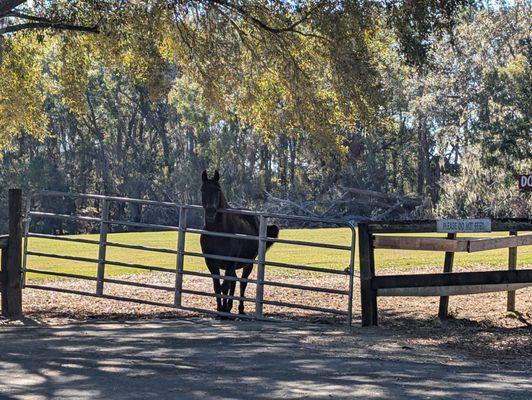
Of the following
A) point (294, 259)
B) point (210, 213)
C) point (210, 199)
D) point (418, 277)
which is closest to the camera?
point (418, 277)

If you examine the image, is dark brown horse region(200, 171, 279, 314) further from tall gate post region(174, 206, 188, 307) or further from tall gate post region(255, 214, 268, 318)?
tall gate post region(255, 214, 268, 318)

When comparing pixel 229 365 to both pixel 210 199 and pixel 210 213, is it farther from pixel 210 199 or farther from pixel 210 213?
pixel 210 199

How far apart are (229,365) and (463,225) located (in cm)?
451

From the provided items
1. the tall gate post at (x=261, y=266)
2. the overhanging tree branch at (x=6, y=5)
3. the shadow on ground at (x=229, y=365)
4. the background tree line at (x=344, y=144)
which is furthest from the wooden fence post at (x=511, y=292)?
the background tree line at (x=344, y=144)

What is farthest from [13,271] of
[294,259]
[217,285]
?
[294,259]

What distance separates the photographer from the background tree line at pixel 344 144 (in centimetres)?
5350

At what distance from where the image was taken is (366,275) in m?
12.8

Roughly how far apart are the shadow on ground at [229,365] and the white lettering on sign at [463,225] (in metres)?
1.58

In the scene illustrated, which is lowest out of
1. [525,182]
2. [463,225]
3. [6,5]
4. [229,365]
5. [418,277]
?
[229,365]

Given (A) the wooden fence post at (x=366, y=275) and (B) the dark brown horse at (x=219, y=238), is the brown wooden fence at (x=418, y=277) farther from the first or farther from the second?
(B) the dark brown horse at (x=219, y=238)

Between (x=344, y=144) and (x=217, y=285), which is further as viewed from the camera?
(x=344, y=144)

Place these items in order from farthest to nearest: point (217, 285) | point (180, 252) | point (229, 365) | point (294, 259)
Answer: point (294, 259), point (217, 285), point (180, 252), point (229, 365)

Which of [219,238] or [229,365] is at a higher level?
[219,238]

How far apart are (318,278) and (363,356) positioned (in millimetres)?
11509
